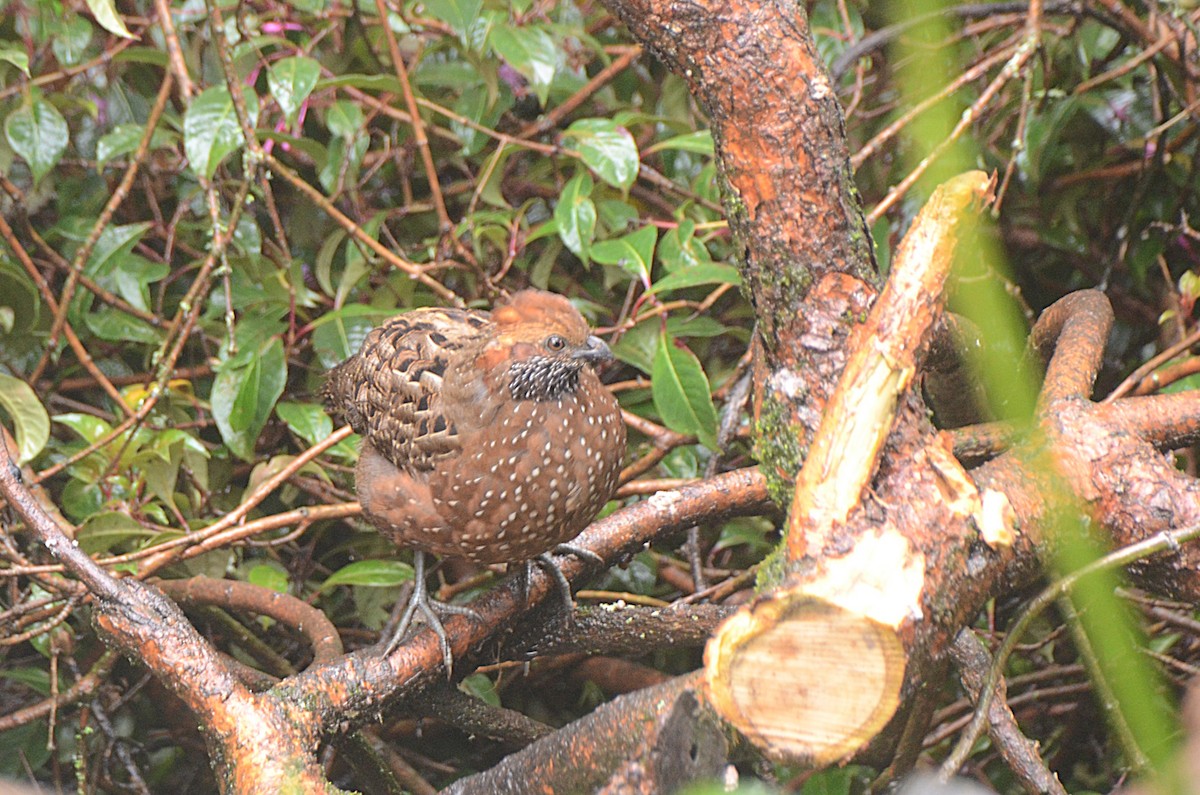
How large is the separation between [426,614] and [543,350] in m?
0.61

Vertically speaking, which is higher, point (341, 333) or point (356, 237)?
point (356, 237)

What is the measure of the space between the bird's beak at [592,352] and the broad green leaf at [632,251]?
44 centimetres

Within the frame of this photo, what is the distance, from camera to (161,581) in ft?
8.57

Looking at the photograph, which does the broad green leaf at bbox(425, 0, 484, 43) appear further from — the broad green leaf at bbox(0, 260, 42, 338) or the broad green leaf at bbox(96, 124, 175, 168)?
the broad green leaf at bbox(0, 260, 42, 338)

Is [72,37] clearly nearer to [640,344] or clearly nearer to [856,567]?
[640,344]

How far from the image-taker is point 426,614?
7.47ft

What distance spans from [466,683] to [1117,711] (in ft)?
5.75

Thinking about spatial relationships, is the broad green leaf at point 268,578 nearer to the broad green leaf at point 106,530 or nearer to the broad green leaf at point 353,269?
the broad green leaf at point 106,530

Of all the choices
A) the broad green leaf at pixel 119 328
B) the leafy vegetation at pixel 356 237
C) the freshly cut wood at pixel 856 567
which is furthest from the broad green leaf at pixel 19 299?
the freshly cut wood at pixel 856 567

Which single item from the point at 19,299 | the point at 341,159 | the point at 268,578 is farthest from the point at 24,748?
the point at 341,159

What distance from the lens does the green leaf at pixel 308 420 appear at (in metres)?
2.84

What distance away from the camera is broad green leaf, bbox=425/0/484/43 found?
2.78 m

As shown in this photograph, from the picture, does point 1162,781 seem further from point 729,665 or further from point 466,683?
point 466,683

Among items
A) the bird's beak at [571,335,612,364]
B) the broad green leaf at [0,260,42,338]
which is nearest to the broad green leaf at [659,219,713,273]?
the bird's beak at [571,335,612,364]
